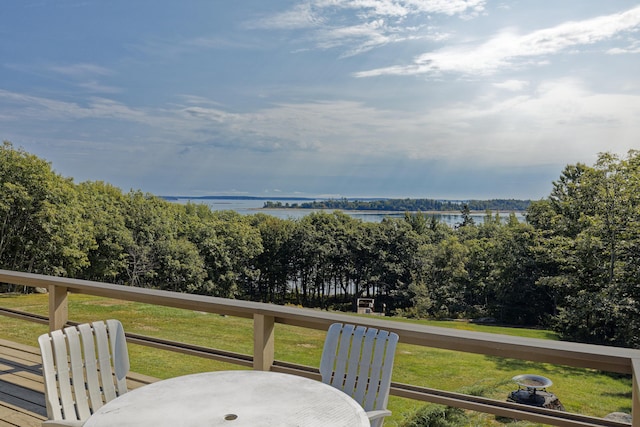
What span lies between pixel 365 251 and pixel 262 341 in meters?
35.0

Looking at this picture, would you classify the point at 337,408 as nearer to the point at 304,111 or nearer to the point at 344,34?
the point at 344,34

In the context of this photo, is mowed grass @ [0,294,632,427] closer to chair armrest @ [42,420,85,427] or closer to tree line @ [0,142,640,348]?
tree line @ [0,142,640,348]

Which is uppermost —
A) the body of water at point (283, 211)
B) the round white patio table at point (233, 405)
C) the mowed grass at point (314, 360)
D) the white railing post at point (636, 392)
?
the body of water at point (283, 211)

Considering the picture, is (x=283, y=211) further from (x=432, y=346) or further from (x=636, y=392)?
(x=636, y=392)

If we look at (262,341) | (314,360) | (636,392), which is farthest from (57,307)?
(314,360)

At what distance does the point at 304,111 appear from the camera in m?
31.8

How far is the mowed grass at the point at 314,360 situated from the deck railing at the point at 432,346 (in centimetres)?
458

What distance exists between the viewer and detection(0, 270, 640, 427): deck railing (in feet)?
6.12

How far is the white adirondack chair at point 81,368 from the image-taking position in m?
1.98

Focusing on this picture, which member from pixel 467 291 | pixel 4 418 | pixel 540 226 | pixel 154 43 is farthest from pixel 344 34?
pixel 4 418

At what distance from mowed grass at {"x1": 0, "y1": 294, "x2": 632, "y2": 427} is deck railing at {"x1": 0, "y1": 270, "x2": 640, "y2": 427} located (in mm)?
4579

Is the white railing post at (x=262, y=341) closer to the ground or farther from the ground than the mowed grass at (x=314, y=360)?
farther from the ground

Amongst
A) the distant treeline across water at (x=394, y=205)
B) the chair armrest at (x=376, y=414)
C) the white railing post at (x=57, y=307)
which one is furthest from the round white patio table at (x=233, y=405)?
the distant treeline across water at (x=394, y=205)

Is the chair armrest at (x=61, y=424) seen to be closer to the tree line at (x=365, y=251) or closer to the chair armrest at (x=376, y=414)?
the chair armrest at (x=376, y=414)
